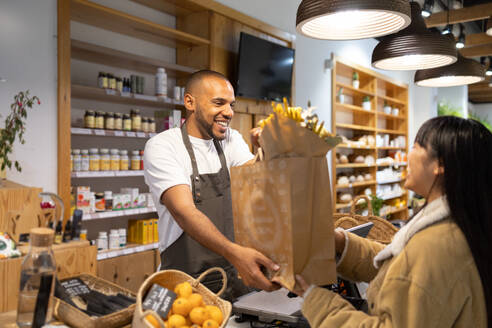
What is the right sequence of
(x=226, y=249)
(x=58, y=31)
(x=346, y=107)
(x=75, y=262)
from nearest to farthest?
(x=226, y=249) → (x=75, y=262) → (x=58, y=31) → (x=346, y=107)

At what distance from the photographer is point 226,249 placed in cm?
143

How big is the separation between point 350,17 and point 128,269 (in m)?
2.65

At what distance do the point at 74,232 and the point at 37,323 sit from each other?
3.04 ft

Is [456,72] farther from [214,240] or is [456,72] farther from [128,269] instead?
[128,269]

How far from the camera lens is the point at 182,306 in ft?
4.17

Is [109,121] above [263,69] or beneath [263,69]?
beneath

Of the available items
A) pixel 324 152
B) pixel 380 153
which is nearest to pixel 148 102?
pixel 324 152

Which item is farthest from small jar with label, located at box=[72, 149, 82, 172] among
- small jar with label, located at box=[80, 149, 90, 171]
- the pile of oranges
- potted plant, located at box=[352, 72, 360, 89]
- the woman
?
potted plant, located at box=[352, 72, 360, 89]

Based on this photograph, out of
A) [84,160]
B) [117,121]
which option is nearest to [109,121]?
[117,121]

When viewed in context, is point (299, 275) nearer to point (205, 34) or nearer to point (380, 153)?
point (205, 34)

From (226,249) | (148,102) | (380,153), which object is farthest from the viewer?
(380,153)

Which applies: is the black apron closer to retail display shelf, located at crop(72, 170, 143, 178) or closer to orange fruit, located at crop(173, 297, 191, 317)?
orange fruit, located at crop(173, 297, 191, 317)

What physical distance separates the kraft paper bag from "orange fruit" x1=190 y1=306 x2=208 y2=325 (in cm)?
23

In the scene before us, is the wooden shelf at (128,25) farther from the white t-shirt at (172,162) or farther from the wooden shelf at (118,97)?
the white t-shirt at (172,162)
